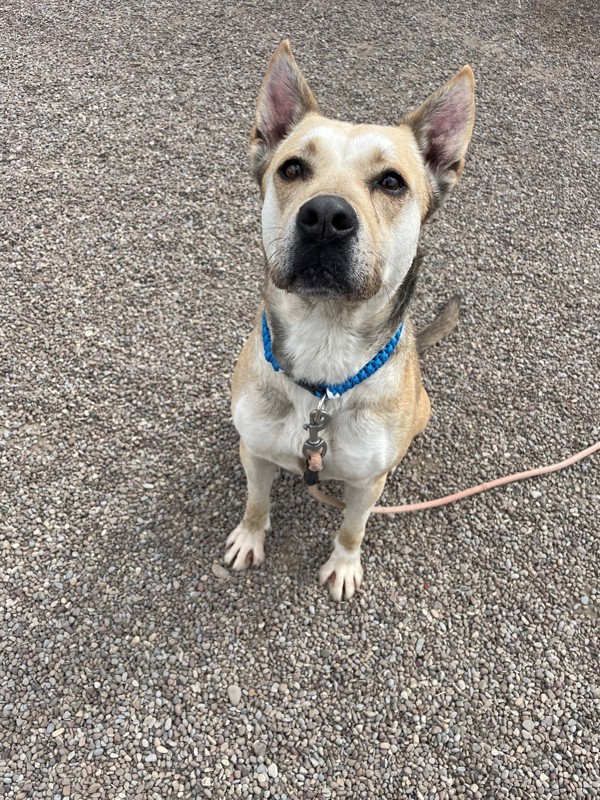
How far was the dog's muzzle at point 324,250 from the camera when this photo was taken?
229cm

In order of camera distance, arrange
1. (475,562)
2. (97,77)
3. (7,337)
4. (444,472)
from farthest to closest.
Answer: (97,77) → (7,337) → (444,472) → (475,562)

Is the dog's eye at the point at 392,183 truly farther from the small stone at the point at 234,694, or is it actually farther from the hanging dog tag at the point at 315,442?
the small stone at the point at 234,694

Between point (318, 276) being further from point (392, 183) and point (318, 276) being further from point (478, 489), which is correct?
point (478, 489)

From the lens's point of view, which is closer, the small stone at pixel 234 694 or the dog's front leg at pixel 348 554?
the small stone at pixel 234 694

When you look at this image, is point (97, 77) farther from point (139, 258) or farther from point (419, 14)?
point (419, 14)

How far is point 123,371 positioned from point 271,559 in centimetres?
188

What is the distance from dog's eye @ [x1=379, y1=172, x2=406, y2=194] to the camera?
2672 millimetres

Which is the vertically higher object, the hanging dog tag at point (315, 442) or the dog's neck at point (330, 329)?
the dog's neck at point (330, 329)

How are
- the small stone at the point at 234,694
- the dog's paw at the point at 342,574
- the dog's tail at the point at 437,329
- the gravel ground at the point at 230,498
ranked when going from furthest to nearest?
the dog's tail at the point at 437,329, the dog's paw at the point at 342,574, the small stone at the point at 234,694, the gravel ground at the point at 230,498

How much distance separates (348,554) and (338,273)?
1.96 meters

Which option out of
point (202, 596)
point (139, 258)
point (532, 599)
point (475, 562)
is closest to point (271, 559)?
point (202, 596)

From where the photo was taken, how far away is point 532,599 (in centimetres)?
388

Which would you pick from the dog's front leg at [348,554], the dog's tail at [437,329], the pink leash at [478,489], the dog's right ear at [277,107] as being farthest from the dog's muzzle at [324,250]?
the dog's tail at [437,329]

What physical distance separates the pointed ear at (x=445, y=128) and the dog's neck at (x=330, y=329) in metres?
0.51
